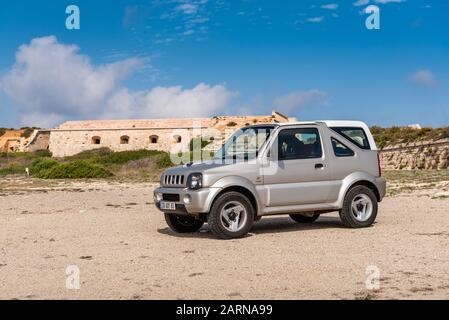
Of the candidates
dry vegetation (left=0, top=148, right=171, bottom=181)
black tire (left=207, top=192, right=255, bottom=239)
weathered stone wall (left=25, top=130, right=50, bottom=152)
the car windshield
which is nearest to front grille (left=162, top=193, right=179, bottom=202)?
black tire (left=207, top=192, right=255, bottom=239)

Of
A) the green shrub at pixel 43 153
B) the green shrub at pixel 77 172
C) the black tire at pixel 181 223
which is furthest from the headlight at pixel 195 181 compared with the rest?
the green shrub at pixel 43 153

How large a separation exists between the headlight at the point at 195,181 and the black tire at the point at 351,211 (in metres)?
2.83

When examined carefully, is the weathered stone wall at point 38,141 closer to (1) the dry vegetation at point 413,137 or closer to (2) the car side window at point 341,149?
(1) the dry vegetation at point 413,137

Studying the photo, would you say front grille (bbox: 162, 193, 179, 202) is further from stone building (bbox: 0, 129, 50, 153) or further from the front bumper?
stone building (bbox: 0, 129, 50, 153)

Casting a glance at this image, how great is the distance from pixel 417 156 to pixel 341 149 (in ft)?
93.7

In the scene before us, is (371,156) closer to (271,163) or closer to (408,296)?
(271,163)

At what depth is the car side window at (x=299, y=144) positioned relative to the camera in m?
10.4

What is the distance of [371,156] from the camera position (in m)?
11.1

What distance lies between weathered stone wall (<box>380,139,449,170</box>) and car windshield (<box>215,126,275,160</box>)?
87.8ft

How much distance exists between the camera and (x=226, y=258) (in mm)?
8031

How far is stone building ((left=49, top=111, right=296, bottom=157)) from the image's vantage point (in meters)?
69.0
